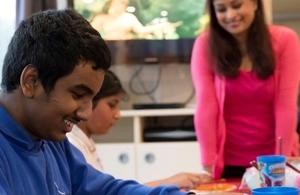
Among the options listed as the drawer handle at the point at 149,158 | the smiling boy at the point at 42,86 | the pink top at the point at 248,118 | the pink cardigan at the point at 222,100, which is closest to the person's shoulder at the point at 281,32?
the pink cardigan at the point at 222,100

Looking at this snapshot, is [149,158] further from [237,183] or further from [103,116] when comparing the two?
[237,183]

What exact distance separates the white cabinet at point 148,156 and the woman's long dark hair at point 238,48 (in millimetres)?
1207

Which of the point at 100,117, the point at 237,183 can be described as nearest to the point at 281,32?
the point at 237,183

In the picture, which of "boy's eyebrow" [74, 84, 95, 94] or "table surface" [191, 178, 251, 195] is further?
"table surface" [191, 178, 251, 195]

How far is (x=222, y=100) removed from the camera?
1.97 metres

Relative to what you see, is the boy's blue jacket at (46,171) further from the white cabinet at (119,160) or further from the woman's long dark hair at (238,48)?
the white cabinet at (119,160)

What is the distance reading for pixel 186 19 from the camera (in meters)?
3.38

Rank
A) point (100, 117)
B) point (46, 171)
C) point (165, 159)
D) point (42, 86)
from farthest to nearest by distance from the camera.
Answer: point (165, 159)
point (100, 117)
point (46, 171)
point (42, 86)

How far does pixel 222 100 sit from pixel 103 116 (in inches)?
16.9

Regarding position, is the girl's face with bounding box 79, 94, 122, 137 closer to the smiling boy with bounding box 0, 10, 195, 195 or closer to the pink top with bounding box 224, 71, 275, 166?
the pink top with bounding box 224, 71, 275, 166

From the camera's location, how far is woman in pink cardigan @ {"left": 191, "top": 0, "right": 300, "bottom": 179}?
1962mm

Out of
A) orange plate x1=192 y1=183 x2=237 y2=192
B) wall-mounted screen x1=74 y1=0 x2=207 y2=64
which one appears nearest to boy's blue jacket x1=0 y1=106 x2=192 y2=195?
orange plate x1=192 y1=183 x2=237 y2=192

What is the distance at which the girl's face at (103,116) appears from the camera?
2.07 metres

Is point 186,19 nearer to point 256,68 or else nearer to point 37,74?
point 256,68
